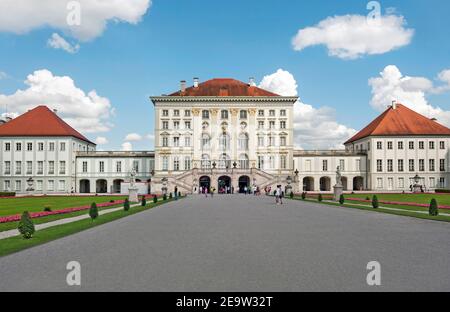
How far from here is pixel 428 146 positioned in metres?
70.9

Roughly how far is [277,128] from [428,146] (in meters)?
24.9

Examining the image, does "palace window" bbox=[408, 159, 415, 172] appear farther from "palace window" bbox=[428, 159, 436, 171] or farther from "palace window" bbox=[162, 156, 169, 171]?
"palace window" bbox=[162, 156, 169, 171]

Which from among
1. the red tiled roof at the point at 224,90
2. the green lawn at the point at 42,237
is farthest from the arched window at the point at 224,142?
the green lawn at the point at 42,237

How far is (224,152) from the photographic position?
241 ft

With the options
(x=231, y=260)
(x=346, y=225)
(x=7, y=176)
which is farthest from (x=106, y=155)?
(x=231, y=260)

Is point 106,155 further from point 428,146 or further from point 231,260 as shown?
point 231,260

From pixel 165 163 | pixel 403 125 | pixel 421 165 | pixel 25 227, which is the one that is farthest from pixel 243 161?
pixel 25 227

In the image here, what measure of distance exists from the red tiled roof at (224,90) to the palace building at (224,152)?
0.57 ft

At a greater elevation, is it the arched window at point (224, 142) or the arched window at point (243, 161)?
the arched window at point (224, 142)

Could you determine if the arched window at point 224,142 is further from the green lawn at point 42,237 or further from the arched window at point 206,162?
the green lawn at point 42,237

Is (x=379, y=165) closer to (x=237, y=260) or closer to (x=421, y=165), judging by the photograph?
(x=421, y=165)

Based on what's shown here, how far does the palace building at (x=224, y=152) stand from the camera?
232ft

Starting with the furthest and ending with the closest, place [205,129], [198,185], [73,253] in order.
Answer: [205,129] < [198,185] < [73,253]

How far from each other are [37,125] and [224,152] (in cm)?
3175
